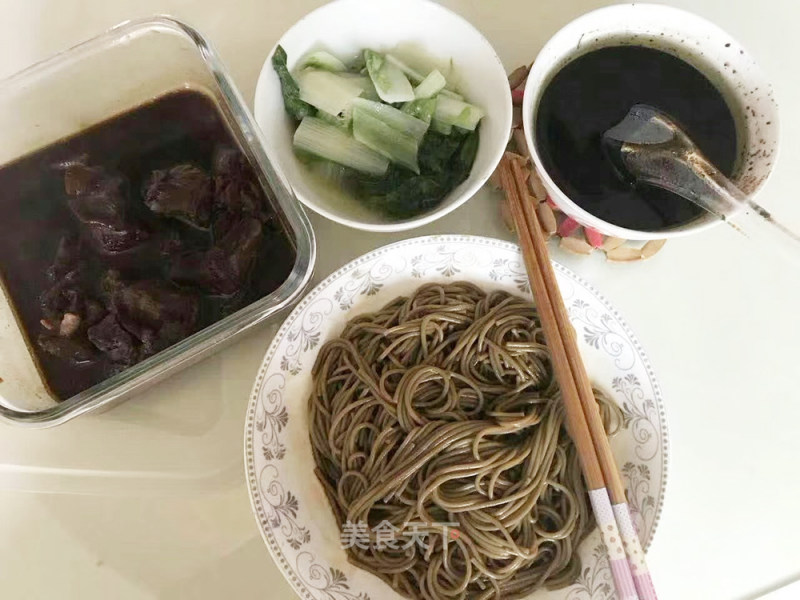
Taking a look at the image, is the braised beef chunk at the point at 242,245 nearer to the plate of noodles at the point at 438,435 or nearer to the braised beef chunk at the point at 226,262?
the braised beef chunk at the point at 226,262

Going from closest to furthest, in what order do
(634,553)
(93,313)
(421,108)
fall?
(634,553), (93,313), (421,108)

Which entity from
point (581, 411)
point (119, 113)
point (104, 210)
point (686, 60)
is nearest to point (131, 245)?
point (104, 210)

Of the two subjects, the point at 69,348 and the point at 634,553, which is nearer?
the point at 634,553

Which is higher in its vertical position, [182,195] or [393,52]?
[393,52]

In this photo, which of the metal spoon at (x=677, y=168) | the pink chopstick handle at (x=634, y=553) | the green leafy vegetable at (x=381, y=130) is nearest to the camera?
the pink chopstick handle at (x=634, y=553)

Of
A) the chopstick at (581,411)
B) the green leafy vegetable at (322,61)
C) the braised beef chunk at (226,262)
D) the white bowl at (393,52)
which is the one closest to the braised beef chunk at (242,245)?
the braised beef chunk at (226,262)

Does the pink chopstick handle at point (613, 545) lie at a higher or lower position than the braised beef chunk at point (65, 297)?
lower

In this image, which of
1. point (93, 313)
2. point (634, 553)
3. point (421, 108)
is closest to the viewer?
point (634, 553)

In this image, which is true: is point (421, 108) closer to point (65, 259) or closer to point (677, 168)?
point (677, 168)
